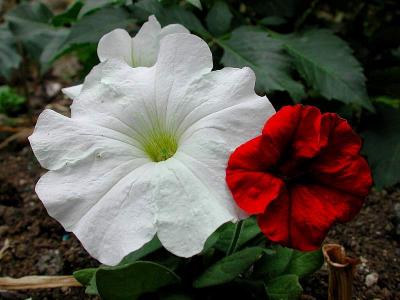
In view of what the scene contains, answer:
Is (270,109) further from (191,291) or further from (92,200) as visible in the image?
(191,291)

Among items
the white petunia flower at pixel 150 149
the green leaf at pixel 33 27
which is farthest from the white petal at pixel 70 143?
the green leaf at pixel 33 27

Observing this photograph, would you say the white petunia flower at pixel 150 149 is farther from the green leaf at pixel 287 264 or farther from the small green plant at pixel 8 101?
the small green plant at pixel 8 101

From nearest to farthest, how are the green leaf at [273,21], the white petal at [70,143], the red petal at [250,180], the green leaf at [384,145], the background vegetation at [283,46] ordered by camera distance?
the red petal at [250,180]
the white petal at [70,143]
the background vegetation at [283,46]
the green leaf at [384,145]
the green leaf at [273,21]

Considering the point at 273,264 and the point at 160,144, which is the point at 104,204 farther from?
Result: the point at 273,264

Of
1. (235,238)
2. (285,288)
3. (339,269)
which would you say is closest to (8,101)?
(235,238)

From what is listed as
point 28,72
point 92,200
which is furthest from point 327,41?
point 28,72
